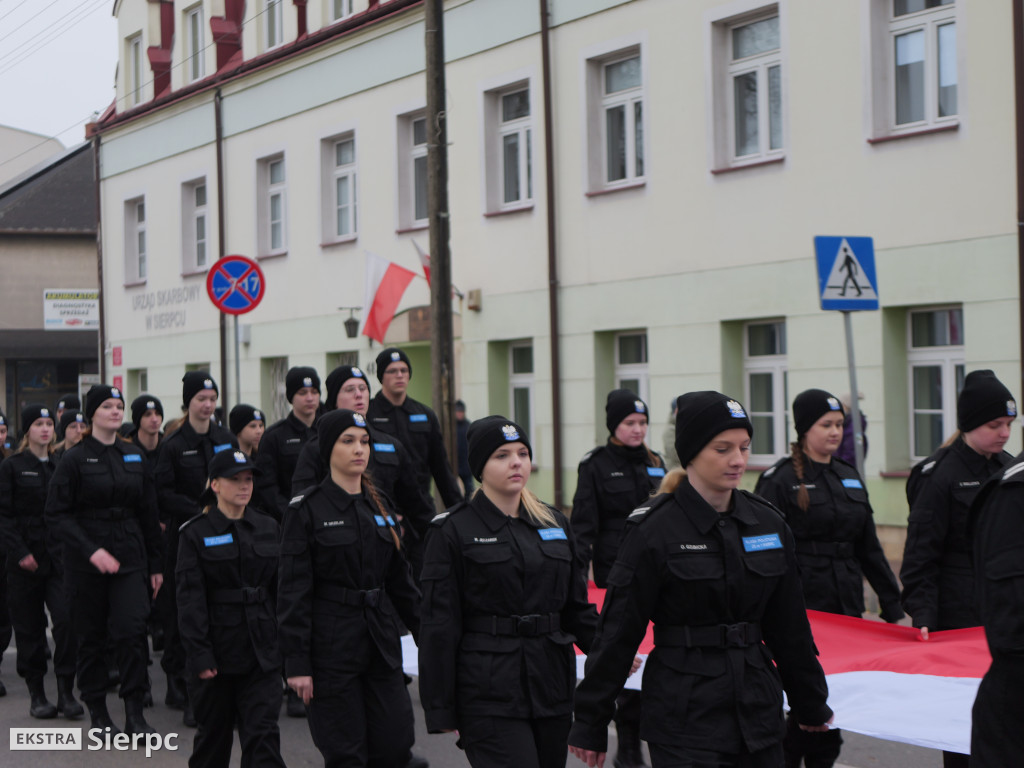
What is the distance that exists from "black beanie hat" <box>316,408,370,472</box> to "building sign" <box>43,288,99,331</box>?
35040mm

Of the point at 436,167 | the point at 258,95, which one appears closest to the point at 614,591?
the point at 436,167

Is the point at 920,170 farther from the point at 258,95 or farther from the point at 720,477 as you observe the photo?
the point at 258,95

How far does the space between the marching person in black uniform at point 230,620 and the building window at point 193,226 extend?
22.1 meters

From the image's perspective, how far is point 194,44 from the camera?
29031mm

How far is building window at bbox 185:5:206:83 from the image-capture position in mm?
28594

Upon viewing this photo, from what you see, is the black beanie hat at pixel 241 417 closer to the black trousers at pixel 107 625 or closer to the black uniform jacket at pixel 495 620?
the black trousers at pixel 107 625

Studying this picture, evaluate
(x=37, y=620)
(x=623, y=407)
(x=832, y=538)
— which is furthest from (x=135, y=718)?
(x=832, y=538)

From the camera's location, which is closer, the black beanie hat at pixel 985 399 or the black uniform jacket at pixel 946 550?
the black beanie hat at pixel 985 399

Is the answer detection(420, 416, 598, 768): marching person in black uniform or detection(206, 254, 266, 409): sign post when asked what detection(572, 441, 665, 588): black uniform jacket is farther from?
detection(206, 254, 266, 409): sign post

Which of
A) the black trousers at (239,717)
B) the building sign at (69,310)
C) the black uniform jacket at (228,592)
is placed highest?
the building sign at (69,310)

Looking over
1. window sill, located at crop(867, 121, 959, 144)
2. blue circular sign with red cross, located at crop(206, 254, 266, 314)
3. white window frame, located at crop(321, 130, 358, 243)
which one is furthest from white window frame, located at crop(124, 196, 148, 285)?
window sill, located at crop(867, 121, 959, 144)

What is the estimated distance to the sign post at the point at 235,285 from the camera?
54.2 feet

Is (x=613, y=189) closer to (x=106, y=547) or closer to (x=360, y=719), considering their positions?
(x=106, y=547)

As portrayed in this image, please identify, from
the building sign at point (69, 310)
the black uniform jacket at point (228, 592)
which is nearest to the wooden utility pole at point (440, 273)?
the black uniform jacket at point (228, 592)
